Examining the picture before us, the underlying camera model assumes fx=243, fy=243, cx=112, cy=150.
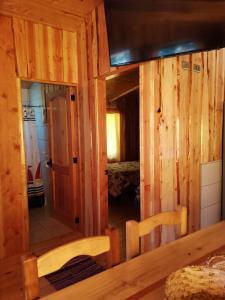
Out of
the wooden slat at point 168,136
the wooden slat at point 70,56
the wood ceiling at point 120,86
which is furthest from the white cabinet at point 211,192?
the wood ceiling at point 120,86

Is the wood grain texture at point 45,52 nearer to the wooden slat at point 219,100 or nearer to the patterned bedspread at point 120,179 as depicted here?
the wooden slat at point 219,100

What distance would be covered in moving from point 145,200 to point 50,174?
218 centimetres

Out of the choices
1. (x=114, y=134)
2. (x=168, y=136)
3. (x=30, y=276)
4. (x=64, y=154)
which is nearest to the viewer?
(x=30, y=276)

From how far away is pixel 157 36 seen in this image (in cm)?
187

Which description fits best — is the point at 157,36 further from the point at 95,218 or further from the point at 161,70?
the point at 95,218

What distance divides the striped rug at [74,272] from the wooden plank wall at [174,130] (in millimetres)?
735

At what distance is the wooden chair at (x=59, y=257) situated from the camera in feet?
2.91

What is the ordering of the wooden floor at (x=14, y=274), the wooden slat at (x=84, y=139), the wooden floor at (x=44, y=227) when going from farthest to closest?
1. the wooden floor at (x=44, y=227)
2. the wooden slat at (x=84, y=139)
3. the wooden floor at (x=14, y=274)

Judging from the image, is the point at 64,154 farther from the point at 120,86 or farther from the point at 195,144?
the point at 120,86

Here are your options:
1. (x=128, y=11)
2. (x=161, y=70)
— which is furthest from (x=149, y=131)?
(x=128, y=11)

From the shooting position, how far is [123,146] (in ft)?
20.3

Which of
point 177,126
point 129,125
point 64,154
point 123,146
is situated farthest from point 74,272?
point 129,125

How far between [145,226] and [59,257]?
1.60 feet

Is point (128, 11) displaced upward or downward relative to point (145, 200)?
upward
